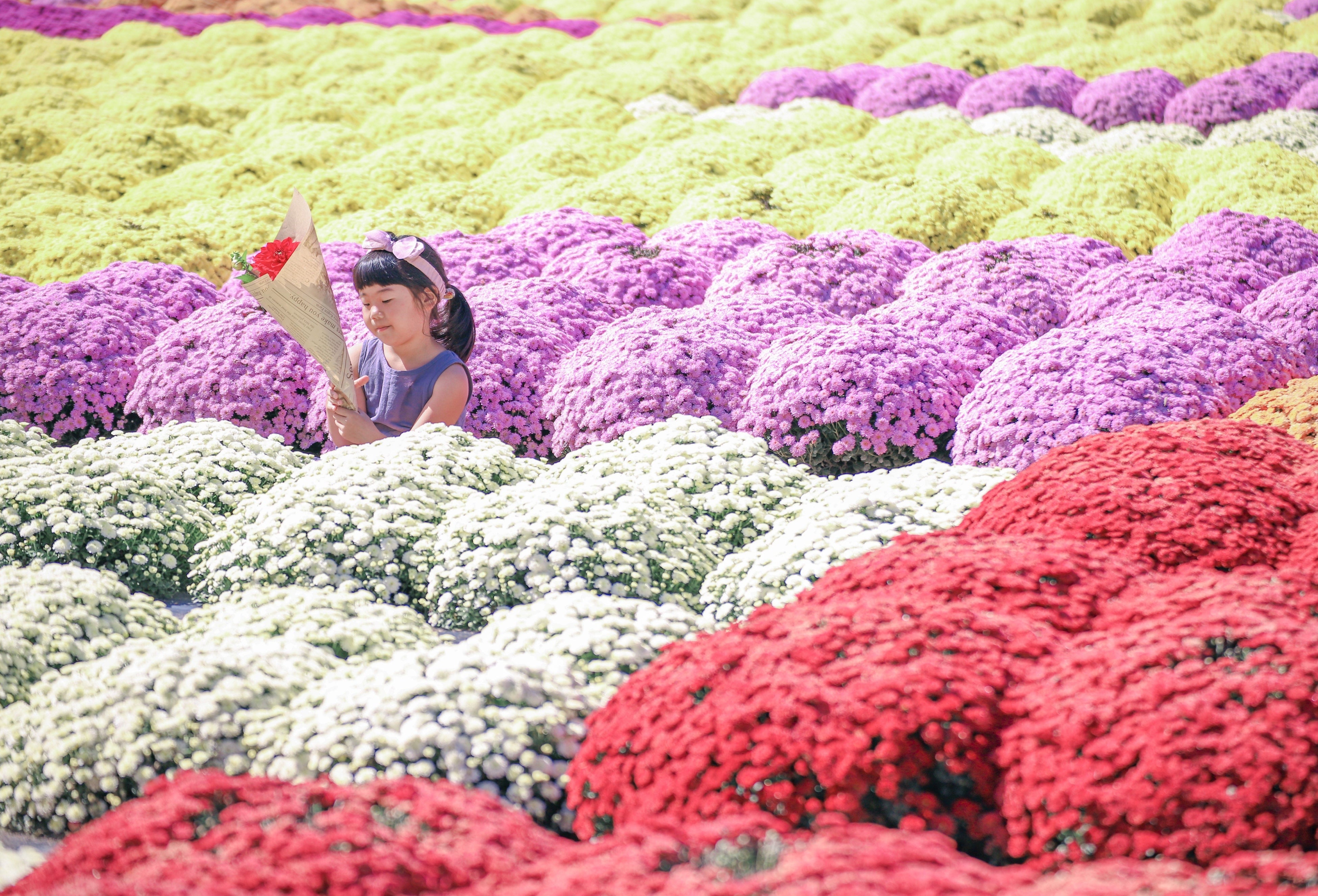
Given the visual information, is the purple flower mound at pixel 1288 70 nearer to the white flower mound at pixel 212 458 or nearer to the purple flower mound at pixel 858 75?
the purple flower mound at pixel 858 75

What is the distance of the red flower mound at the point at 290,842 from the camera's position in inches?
111

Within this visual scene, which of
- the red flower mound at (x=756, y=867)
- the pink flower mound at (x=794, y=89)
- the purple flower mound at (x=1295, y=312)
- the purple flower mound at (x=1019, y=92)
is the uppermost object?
the pink flower mound at (x=794, y=89)

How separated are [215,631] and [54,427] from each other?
17.0 feet

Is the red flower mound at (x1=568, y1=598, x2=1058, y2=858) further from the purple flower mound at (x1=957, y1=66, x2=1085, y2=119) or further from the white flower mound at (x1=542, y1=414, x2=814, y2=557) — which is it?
the purple flower mound at (x1=957, y1=66, x2=1085, y2=119)

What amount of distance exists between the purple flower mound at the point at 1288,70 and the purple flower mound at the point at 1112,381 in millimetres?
11958

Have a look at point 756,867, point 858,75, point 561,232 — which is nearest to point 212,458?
point 561,232

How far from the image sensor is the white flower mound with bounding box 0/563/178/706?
480 cm

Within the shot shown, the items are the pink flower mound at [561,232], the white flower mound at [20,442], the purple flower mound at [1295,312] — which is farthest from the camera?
the pink flower mound at [561,232]

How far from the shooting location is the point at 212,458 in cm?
739

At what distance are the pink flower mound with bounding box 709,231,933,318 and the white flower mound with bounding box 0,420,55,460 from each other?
5.48m

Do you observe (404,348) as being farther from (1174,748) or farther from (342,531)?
(1174,748)

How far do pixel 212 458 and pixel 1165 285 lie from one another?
7.93 m

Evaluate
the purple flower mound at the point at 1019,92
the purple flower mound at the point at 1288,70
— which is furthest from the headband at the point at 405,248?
the purple flower mound at the point at 1288,70

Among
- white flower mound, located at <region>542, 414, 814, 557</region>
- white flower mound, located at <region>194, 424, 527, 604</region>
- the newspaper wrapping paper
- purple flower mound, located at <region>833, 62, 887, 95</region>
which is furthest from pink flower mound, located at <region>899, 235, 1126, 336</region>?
purple flower mound, located at <region>833, 62, 887, 95</region>
